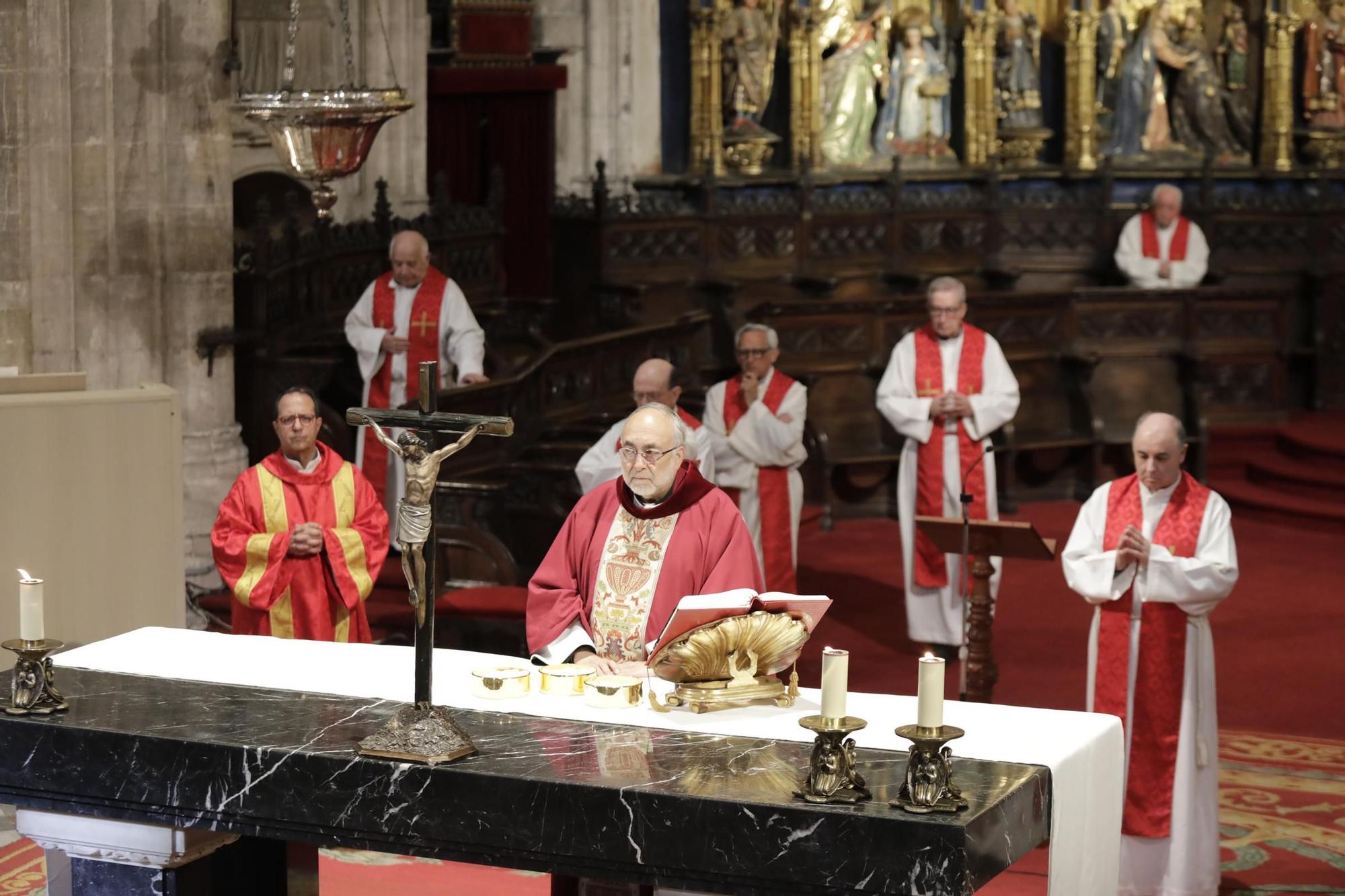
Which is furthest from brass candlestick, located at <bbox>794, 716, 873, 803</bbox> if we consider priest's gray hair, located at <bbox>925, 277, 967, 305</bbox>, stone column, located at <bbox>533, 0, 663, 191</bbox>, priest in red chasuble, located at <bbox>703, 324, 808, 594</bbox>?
stone column, located at <bbox>533, 0, 663, 191</bbox>

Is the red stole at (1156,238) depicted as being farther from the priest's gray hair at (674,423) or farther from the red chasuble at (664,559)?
the priest's gray hair at (674,423)

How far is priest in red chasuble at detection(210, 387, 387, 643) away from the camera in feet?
21.8

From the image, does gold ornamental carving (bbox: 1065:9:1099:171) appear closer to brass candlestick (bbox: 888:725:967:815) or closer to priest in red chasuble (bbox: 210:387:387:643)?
priest in red chasuble (bbox: 210:387:387:643)

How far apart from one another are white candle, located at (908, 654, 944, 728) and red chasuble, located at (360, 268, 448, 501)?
6.38 m

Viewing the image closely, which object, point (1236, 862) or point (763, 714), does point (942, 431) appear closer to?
point (1236, 862)

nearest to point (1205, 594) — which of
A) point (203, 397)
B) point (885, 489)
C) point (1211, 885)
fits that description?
point (1211, 885)

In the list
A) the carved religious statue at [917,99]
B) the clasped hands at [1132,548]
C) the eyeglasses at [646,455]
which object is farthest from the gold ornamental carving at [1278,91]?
the eyeglasses at [646,455]

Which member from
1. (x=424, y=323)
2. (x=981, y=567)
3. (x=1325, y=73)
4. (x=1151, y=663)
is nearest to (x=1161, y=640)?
(x=1151, y=663)

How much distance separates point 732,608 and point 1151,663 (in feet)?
9.14

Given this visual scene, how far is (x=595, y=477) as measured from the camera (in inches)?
312

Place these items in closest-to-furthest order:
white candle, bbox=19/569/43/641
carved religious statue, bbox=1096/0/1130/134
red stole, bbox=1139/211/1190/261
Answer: white candle, bbox=19/569/43/641, red stole, bbox=1139/211/1190/261, carved religious statue, bbox=1096/0/1130/134

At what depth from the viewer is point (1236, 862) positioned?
22.2ft

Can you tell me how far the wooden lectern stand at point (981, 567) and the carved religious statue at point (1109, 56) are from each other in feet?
30.8

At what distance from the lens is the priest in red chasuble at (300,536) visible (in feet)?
21.8
